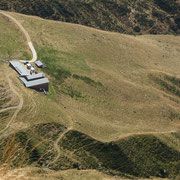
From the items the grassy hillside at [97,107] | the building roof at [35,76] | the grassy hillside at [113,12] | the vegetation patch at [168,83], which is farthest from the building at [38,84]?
the grassy hillside at [113,12]

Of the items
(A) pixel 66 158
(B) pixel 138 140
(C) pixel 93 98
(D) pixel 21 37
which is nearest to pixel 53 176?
(A) pixel 66 158

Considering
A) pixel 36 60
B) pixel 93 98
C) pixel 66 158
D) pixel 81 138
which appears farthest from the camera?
pixel 36 60

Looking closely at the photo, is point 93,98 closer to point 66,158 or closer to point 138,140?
point 138,140

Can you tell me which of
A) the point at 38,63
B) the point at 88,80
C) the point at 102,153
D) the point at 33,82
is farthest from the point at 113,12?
the point at 102,153

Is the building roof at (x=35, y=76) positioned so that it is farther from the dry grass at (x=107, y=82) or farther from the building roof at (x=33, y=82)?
the dry grass at (x=107, y=82)

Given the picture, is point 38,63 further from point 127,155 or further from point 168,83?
point 168,83

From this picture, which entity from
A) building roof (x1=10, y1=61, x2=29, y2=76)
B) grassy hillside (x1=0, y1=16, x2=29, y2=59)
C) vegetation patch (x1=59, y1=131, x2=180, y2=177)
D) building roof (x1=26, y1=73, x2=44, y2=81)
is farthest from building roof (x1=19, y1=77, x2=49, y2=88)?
vegetation patch (x1=59, y1=131, x2=180, y2=177)
